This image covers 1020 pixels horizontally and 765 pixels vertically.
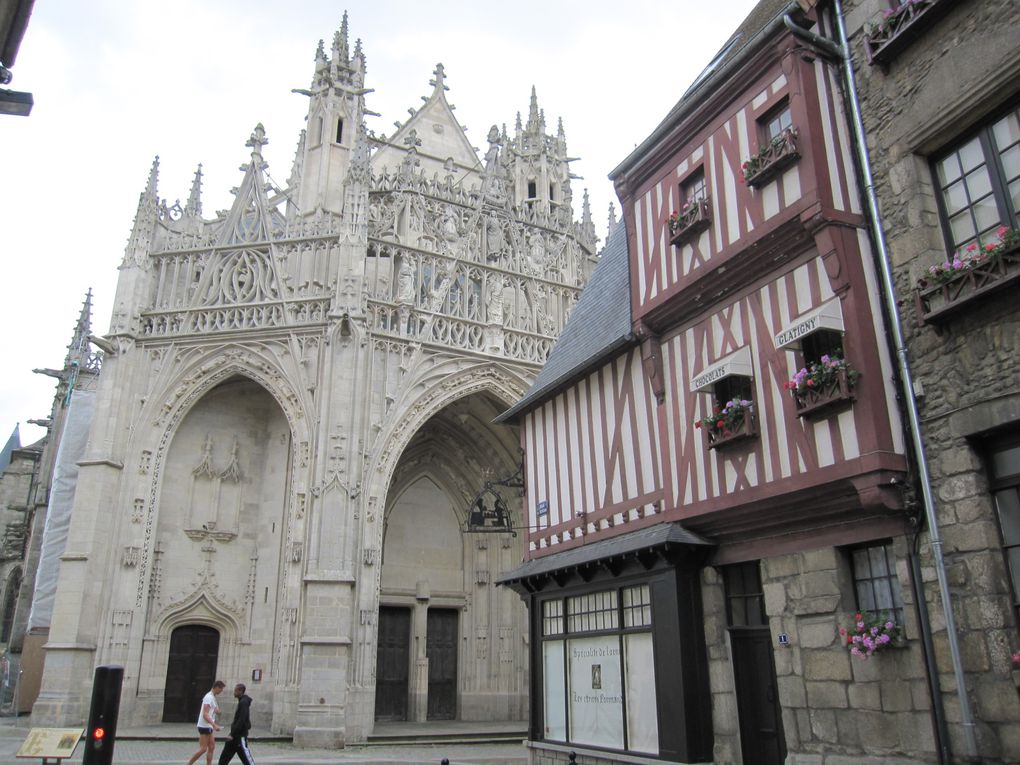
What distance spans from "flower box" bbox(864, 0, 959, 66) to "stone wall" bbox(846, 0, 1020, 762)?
0.22 feet

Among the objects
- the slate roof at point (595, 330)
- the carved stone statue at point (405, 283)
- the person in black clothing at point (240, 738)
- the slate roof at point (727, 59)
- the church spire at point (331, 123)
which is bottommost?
the person in black clothing at point (240, 738)

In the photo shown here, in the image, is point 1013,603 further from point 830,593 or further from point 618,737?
point 618,737

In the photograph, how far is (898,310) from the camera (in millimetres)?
6672

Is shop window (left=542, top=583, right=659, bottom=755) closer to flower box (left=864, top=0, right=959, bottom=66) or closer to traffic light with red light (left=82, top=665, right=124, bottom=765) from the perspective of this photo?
traffic light with red light (left=82, top=665, right=124, bottom=765)

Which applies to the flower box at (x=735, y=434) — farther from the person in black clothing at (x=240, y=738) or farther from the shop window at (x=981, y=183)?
the person in black clothing at (x=240, y=738)

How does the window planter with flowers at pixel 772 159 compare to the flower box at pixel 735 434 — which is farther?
the flower box at pixel 735 434

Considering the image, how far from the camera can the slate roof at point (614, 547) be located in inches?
335

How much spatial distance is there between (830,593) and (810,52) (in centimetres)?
484

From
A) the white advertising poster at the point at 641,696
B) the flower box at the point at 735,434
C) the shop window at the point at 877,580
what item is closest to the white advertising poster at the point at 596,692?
the white advertising poster at the point at 641,696

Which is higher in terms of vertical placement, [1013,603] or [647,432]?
[647,432]

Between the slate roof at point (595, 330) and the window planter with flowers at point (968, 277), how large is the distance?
13.1 ft

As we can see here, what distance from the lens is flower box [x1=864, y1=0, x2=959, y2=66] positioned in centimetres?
643

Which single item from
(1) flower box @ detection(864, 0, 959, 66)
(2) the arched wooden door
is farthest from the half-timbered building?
(2) the arched wooden door

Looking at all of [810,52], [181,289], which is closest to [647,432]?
[810,52]
